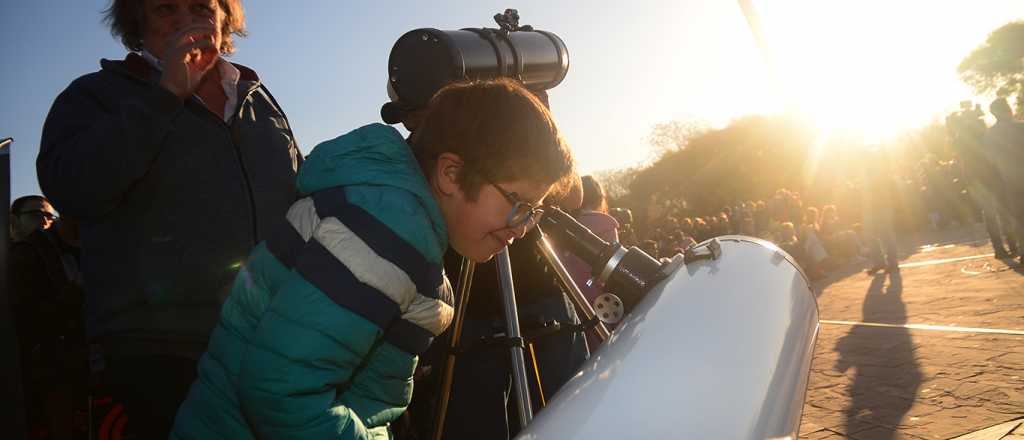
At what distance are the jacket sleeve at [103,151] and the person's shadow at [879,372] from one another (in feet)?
9.39

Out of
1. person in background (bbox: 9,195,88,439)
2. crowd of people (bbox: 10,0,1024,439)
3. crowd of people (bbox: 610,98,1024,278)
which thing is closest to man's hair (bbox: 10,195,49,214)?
person in background (bbox: 9,195,88,439)

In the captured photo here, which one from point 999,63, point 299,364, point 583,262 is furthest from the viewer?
point 999,63

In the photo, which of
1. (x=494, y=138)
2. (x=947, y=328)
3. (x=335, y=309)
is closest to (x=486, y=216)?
(x=494, y=138)

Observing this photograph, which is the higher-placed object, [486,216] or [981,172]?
[486,216]

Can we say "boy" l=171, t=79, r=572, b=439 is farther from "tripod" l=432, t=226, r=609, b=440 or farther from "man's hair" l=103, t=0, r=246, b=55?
"man's hair" l=103, t=0, r=246, b=55

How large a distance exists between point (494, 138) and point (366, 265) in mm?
395

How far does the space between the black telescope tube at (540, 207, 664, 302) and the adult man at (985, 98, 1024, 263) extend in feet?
19.4

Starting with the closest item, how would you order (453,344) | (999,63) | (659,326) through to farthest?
(659,326)
(453,344)
(999,63)

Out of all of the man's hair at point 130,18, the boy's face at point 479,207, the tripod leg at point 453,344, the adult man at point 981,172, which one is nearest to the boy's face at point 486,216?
the boy's face at point 479,207

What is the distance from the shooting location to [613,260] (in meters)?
1.42

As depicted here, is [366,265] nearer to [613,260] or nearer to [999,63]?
[613,260]

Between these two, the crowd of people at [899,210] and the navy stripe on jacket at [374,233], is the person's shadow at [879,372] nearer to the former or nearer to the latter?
the crowd of people at [899,210]

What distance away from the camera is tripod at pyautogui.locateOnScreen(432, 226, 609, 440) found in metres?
1.54

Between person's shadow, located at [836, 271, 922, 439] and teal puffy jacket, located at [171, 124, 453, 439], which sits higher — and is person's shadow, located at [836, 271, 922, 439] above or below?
below
